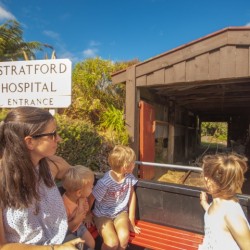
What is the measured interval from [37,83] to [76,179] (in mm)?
1425

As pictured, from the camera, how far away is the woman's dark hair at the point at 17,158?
1636 mm

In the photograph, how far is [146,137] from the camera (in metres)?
6.03

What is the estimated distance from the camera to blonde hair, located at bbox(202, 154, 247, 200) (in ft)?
6.38

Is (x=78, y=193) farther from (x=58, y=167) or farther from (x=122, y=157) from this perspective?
(x=122, y=157)

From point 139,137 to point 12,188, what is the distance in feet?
14.0

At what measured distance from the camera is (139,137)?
5.79 meters

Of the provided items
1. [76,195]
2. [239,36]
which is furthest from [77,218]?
[239,36]

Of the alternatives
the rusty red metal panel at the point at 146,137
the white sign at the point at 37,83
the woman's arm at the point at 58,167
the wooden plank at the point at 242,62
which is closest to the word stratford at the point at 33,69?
the white sign at the point at 37,83

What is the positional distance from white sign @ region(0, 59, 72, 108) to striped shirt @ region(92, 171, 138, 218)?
1.03 metres

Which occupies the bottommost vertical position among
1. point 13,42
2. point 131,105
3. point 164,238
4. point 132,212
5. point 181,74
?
point 164,238

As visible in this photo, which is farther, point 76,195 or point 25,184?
point 76,195

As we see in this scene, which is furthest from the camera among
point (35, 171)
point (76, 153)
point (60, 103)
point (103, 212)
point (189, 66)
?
point (189, 66)

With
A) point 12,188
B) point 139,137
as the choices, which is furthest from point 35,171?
point 139,137

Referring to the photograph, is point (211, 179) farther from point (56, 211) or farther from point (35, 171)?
point (35, 171)
